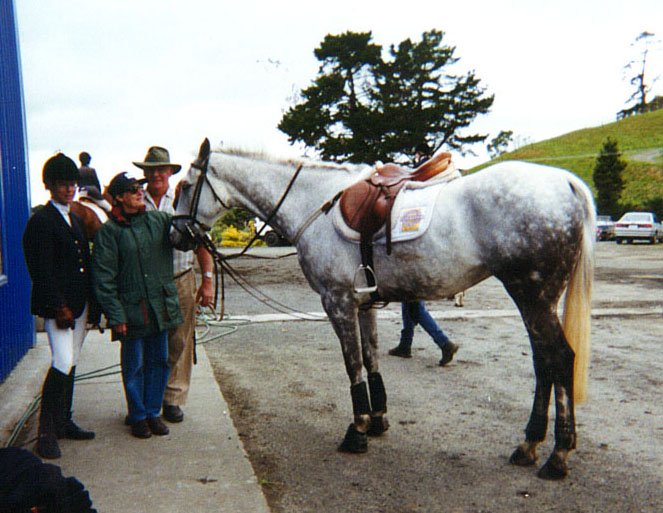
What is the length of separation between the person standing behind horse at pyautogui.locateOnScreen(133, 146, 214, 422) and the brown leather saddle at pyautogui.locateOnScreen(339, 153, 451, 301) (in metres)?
1.43

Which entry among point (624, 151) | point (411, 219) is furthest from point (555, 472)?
point (624, 151)

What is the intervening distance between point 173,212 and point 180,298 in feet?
2.26

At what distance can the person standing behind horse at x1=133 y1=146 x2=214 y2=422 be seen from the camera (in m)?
4.81

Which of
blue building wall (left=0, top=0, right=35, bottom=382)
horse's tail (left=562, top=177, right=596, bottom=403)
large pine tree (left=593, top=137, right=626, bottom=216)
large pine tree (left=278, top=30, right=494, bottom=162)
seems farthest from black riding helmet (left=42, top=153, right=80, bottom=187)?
large pine tree (left=593, top=137, right=626, bottom=216)

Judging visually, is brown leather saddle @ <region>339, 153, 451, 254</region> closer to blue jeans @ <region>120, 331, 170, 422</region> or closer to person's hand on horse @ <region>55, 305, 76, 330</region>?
blue jeans @ <region>120, 331, 170, 422</region>

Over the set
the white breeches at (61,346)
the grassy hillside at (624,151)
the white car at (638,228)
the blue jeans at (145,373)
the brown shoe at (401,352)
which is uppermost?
the grassy hillside at (624,151)

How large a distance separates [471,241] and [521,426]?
67.1 inches

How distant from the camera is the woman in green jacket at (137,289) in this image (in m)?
4.15

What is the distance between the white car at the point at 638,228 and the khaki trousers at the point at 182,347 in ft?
108

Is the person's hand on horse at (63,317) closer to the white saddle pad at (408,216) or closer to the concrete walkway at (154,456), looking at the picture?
the concrete walkway at (154,456)

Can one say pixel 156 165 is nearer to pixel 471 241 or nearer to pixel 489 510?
pixel 471 241

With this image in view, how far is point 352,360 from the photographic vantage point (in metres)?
4.22

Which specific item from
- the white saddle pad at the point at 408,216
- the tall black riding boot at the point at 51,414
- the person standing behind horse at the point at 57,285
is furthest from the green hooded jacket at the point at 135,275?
the white saddle pad at the point at 408,216

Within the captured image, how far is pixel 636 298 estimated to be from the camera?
11734 millimetres
